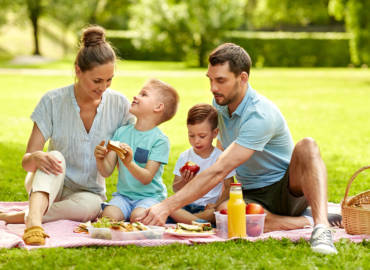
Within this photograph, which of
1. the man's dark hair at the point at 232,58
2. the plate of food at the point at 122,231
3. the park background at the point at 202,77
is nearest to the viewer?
the park background at the point at 202,77

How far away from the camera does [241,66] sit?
4.50m

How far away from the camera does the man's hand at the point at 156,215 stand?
14.1 ft

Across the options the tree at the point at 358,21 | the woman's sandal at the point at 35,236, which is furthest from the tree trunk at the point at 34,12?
the woman's sandal at the point at 35,236

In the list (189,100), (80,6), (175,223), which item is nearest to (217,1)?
(80,6)

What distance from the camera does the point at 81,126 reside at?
15.7 ft

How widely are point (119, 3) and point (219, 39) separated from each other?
19348mm

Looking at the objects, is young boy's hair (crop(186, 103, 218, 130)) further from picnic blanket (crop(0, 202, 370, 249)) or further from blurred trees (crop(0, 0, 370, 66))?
blurred trees (crop(0, 0, 370, 66))

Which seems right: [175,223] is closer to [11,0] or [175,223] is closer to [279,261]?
[279,261]

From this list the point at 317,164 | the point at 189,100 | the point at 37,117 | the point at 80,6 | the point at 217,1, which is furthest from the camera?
the point at 80,6

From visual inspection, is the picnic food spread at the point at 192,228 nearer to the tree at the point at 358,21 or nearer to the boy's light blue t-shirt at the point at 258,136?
the boy's light blue t-shirt at the point at 258,136

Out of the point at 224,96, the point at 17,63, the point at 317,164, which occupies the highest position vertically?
the point at 224,96

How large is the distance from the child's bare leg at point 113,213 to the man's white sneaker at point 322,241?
1432 millimetres

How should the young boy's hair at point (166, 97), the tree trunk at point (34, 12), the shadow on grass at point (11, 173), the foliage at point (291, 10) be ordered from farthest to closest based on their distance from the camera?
the foliage at point (291, 10) < the tree trunk at point (34, 12) < the shadow on grass at point (11, 173) < the young boy's hair at point (166, 97)

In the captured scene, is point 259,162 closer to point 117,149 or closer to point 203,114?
point 203,114
